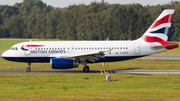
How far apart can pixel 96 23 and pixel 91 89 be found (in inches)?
3684

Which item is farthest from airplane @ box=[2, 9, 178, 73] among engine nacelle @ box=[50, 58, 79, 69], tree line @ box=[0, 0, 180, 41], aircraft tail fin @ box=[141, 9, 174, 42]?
tree line @ box=[0, 0, 180, 41]

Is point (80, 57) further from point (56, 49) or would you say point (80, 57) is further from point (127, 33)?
point (127, 33)

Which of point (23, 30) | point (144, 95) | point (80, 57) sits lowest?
point (144, 95)

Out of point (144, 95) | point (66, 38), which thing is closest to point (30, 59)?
point (144, 95)

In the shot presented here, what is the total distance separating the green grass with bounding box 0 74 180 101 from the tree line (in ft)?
276

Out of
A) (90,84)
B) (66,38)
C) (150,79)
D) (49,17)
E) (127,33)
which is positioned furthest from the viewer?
(49,17)

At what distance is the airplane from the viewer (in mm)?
31172

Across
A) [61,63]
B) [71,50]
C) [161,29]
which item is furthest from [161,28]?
[61,63]

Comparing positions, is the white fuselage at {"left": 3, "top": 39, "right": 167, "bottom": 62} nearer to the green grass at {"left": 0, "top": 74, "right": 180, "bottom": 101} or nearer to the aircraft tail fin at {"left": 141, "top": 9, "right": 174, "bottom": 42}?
the aircraft tail fin at {"left": 141, "top": 9, "right": 174, "bottom": 42}

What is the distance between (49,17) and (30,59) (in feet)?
352

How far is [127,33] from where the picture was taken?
10912 centimetres

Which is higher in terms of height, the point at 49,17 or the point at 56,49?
the point at 49,17

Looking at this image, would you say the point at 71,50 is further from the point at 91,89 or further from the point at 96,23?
the point at 96,23

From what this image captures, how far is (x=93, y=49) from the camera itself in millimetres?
31609
